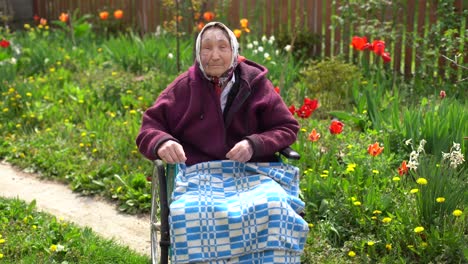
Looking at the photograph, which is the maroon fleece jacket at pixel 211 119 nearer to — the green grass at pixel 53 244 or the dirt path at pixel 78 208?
the green grass at pixel 53 244

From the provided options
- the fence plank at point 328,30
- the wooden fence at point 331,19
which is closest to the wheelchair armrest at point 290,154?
the wooden fence at point 331,19

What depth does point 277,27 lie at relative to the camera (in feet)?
26.5

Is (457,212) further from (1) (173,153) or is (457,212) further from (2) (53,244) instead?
(2) (53,244)

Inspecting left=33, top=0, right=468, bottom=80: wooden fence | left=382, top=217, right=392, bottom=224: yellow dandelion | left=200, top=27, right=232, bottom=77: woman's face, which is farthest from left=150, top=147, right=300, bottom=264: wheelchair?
left=33, top=0, right=468, bottom=80: wooden fence

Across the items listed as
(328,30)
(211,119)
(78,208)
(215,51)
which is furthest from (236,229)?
(328,30)

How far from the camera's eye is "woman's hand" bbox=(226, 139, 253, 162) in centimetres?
323

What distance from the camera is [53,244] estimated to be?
3.92 m

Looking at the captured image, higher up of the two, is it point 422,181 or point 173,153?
point 173,153

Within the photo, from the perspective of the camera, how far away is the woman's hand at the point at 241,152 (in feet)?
10.6

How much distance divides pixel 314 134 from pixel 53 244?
156 centimetres

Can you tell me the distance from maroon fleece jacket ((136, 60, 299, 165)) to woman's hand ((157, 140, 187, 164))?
0.15 m

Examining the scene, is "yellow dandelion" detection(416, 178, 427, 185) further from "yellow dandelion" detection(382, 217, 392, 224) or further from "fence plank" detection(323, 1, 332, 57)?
"fence plank" detection(323, 1, 332, 57)

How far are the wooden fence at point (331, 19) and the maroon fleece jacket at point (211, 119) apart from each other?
2.42 m

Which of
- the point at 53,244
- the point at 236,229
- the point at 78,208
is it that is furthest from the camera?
the point at 78,208
